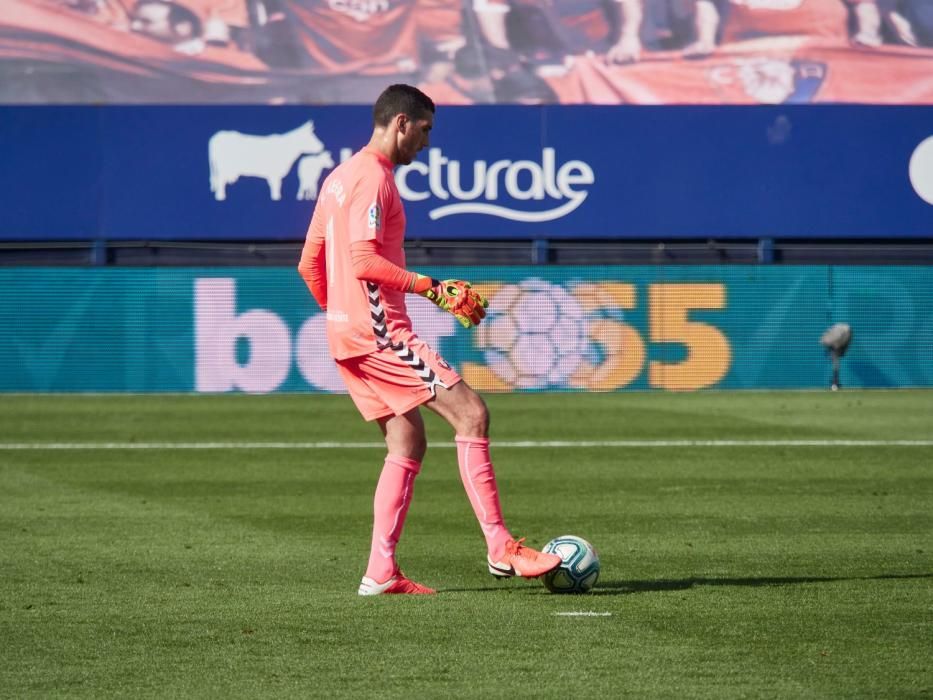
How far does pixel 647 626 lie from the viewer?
6070 millimetres

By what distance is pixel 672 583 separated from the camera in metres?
7.24

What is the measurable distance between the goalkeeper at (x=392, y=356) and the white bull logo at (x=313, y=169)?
21.0 meters

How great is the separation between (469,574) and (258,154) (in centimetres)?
2087

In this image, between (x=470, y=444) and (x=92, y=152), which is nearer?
(x=470, y=444)

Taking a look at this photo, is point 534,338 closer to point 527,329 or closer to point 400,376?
point 527,329

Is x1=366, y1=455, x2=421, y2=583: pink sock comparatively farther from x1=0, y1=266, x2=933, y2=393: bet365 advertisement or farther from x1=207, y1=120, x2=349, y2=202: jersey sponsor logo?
x1=207, y1=120, x2=349, y2=202: jersey sponsor logo

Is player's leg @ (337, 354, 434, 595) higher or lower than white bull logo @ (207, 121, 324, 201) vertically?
lower

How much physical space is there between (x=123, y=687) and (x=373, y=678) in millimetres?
812

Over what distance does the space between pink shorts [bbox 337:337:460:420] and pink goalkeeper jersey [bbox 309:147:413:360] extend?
0.18ft

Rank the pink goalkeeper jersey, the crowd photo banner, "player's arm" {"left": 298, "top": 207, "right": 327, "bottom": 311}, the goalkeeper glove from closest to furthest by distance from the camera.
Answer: the goalkeeper glove
the pink goalkeeper jersey
"player's arm" {"left": 298, "top": 207, "right": 327, "bottom": 311}
the crowd photo banner

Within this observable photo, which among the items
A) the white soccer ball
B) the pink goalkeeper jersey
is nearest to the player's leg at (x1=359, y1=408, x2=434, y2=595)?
the pink goalkeeper jersey

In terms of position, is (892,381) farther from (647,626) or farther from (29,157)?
(647,626)

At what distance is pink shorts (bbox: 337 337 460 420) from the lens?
6.76 meters

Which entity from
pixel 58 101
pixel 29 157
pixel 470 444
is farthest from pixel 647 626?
pixel 58 101
